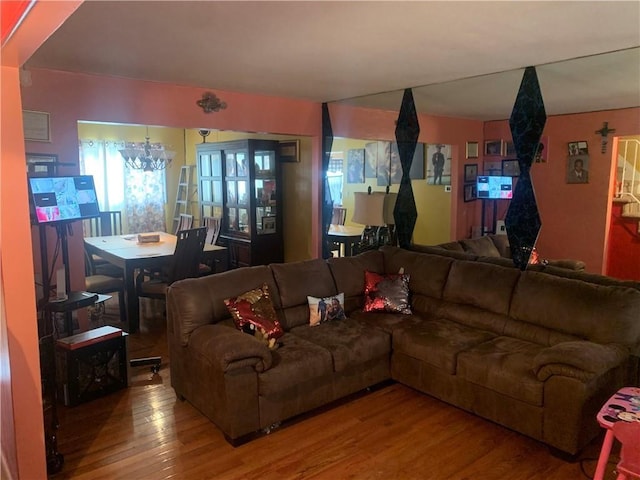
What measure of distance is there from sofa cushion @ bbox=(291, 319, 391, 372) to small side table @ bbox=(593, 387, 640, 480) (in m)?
1.39

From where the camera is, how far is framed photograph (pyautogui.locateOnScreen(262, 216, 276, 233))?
621 cm

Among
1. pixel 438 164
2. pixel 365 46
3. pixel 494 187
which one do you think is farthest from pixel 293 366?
pixel 438 164

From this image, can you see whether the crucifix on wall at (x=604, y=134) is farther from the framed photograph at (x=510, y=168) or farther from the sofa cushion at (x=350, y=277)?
the sofa cushion at (x=350, y=277)

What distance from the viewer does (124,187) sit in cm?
732

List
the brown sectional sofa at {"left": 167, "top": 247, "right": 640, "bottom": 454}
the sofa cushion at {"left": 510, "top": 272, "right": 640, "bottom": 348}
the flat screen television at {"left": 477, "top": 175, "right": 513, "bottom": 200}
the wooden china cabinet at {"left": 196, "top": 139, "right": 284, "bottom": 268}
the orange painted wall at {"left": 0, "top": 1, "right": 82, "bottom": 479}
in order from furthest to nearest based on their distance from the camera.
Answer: the wooden china cabinet at {"left": 196, "top": 139, "right": 284, "bottom": 268}
the flat screen television at {"left": 477, "top": 175, "right": 513, "bottom": 200}
the sofa cushion at {"left": 510, "top": 272, "right": 640, "bottom": 348}
the brown sectional sofa at {"left": 167, "top": 247, "right": 640, "bottom": 454}
the orange painted wall at {"left": 0, "top": 1, "right": 82, "bottom": 479}

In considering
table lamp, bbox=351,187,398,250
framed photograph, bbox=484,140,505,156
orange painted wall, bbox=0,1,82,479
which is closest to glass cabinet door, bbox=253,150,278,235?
Answer: table lamp, bbox=351,187,398,250

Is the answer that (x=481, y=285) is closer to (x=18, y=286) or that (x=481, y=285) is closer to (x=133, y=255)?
(x=18, y=286)

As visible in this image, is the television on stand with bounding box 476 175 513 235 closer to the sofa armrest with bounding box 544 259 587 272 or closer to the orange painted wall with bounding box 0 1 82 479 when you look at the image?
the sofa armrest with bounding box 544 259 587 272

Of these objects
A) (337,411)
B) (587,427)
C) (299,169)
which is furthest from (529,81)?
(299,169)

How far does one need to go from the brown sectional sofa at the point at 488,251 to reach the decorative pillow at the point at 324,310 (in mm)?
1155

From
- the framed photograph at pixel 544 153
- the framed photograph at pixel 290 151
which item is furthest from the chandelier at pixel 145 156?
the framed photograph at pixel 544 153

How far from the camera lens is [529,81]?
3502mm

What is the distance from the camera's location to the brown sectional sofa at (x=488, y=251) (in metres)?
3.82

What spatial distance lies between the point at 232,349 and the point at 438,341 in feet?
4.53
